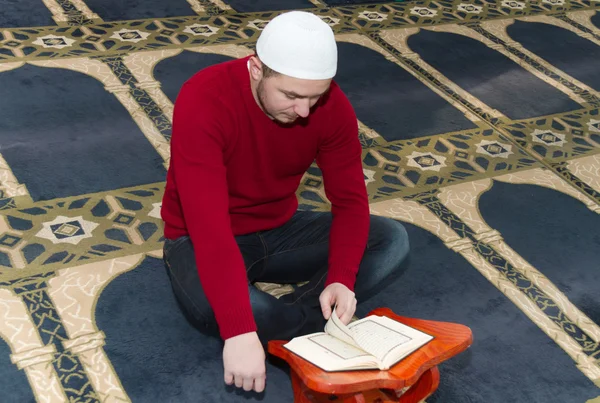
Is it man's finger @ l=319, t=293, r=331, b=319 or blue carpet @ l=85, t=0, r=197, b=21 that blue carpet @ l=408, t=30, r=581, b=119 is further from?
man's finger @ l=319, t=293, r=331, b=319

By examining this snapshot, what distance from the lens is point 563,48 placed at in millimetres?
4566

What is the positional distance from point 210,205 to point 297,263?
0.53 m

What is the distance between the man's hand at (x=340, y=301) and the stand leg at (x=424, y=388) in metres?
0.25

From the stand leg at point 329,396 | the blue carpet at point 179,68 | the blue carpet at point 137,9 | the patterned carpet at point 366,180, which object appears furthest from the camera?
the blue carpet at point 137,9

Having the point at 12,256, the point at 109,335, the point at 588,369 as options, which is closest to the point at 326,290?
the point at 109,335

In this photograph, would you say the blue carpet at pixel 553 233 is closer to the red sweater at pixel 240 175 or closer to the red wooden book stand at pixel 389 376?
the red wooden book stand at pixel 389 376

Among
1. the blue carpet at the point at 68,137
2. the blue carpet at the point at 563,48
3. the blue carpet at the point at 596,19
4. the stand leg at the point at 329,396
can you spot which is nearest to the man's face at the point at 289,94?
the stand leg at the point at 329,396

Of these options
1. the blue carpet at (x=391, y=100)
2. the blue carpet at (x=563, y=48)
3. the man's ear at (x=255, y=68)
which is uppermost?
the man's ear at (x=255, y=68)

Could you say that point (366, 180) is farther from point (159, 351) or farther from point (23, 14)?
point (23, 14)

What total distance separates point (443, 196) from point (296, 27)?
1473mm

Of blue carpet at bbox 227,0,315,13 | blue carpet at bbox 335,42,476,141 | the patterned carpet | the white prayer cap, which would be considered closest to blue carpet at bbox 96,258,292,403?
the patterned carpet

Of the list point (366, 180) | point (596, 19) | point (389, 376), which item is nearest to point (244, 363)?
point (389, 376)

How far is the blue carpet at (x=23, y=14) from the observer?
12.6 ft

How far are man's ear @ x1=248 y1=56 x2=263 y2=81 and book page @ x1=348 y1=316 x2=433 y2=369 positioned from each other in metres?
0.62
